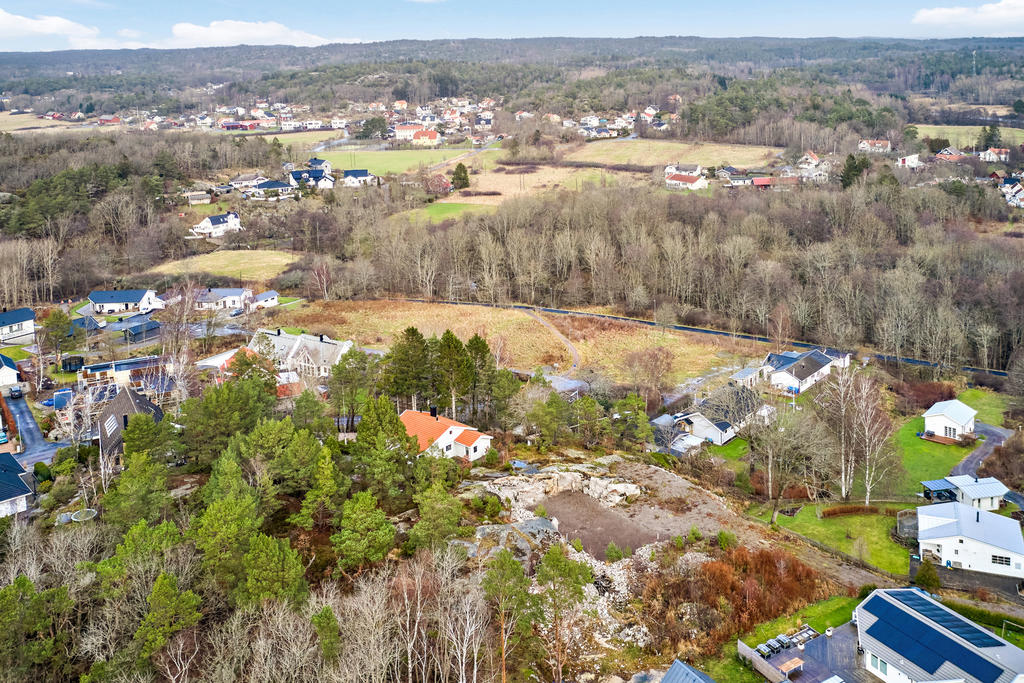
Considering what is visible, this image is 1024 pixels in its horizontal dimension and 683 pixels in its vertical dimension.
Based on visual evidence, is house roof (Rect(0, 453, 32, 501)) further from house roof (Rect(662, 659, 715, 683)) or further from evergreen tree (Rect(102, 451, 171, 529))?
house roof (Rect(662, 659, 715, 683))

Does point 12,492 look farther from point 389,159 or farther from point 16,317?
point 389,159

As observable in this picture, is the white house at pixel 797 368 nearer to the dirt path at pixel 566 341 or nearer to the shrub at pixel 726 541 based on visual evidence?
the dirt path at pixel 566 341

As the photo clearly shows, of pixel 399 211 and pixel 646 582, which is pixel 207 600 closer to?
pixel 646 582

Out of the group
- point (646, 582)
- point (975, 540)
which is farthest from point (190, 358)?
point (975, 540)

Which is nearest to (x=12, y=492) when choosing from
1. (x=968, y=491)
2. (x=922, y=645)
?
(x=922, y=645)

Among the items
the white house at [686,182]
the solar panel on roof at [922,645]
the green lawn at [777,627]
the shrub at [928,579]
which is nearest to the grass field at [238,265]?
the white house at [686,182]

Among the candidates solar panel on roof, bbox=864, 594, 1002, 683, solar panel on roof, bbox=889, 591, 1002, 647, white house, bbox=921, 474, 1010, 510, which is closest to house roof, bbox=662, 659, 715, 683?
solar panel on roof, bbox=864, 594, 1002, 683
